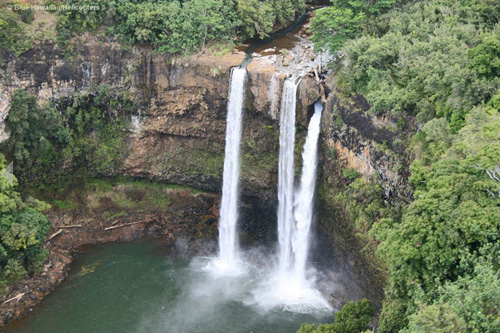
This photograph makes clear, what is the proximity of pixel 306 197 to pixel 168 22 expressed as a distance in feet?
40.4

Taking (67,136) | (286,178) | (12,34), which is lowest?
(286,178)

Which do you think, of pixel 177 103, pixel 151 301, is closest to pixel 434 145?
pixel 151 301

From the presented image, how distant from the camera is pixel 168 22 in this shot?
103 ft

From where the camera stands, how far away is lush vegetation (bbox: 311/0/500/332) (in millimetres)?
16438

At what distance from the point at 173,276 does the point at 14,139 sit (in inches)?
439

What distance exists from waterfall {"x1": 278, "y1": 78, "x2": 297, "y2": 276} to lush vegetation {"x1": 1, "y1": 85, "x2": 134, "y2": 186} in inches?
375

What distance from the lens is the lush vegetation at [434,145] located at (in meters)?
16.4

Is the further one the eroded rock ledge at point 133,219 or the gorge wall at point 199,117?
the eroded rock ledge at point 133,219

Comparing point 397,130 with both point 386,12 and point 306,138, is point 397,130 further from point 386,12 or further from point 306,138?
point 386,12

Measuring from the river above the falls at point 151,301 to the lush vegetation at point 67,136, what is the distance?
510 cm

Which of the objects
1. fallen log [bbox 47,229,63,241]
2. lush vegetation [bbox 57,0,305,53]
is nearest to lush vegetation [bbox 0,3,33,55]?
lush vegetation [bbox 57,0,305,53]

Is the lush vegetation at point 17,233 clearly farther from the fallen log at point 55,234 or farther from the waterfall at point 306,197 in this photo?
the waterfall at point 306,197

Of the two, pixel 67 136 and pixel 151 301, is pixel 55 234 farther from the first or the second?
pixel 151 301

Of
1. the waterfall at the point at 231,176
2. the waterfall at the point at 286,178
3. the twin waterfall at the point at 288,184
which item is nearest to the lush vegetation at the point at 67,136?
the waterfall at the point at 231,176
